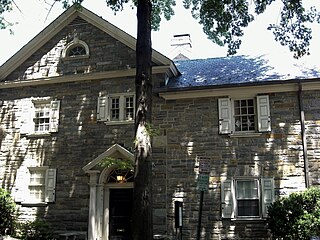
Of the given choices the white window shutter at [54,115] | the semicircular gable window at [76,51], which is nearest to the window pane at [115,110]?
the white window shutter at [54,115]

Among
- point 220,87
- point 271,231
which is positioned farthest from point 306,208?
point 220,87

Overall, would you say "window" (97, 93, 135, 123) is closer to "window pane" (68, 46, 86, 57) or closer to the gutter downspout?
"window pane" (68, 46, 86, 57)

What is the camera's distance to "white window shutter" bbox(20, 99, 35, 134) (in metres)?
14.8

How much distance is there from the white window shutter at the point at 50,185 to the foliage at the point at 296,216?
7.03 metres

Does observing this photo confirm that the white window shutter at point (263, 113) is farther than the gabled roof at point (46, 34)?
No

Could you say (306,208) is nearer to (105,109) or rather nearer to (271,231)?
(271,231)

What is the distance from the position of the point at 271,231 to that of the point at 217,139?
3.16 m

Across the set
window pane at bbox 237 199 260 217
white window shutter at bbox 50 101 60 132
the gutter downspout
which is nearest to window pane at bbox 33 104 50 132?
white window shutter at bbox 50 101 60 132

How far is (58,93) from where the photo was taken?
14.9 m

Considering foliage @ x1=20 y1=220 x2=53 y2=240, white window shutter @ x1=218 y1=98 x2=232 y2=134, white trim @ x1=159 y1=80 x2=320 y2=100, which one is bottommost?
foliage @ x1=20 y1=220 x2=53 y2=240

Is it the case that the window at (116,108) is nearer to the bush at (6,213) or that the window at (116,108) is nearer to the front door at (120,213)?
the front door at (120,213)

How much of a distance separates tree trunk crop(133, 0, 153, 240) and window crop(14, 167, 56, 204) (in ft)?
17.8

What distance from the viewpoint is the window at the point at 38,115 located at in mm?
14617

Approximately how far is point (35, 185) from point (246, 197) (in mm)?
7115
